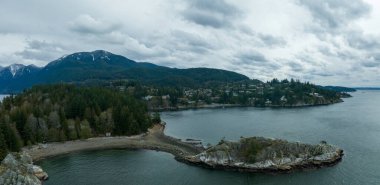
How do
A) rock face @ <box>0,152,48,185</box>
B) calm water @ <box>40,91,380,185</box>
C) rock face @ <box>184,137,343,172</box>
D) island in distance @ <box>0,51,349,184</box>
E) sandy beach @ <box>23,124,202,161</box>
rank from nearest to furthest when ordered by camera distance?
1. rock face @ <box>0,152,48,185</box>
2. calm water @ <box>40,91,380,185</box>
3. rock face @ <box>184,137,343,172</box>
4. island in distance @ <box>0,51,349,184</box>
5. sandy beach @ <box>23,124,202,161</box>

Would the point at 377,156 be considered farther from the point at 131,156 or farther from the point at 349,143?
the point at 131,156

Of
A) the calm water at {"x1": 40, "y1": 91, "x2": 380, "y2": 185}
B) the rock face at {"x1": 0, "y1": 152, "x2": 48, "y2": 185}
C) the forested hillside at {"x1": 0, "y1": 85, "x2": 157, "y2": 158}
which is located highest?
the forested hillside at {"x1": 0, "y1": 85, "x2": 157, "y2": 158}

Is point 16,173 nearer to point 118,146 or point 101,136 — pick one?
point 118,146

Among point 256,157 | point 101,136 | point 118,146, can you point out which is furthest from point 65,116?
point 256,157

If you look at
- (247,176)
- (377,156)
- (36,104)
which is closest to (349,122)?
(377,156)

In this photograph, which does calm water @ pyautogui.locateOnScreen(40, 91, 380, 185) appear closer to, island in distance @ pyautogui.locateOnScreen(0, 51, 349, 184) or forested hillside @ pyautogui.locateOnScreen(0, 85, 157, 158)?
island in distance @ pyautogui.locateOnScreen(0, 51, 349, 184)

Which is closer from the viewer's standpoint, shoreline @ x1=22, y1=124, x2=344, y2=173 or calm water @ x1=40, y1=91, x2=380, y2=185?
calm water @ x1=40, y1=91, x2=380, y2=185

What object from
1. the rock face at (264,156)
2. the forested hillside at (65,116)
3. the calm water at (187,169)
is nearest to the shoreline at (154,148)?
the rock face at (264,156)

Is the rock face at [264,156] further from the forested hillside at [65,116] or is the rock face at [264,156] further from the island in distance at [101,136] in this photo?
the forested hillside at [65,116]

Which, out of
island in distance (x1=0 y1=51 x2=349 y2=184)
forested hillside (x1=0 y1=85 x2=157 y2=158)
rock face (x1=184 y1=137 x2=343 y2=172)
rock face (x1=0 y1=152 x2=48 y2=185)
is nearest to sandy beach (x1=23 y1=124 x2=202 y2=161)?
island in distance (x1=0 y1=51 x2=349 y2=184)
